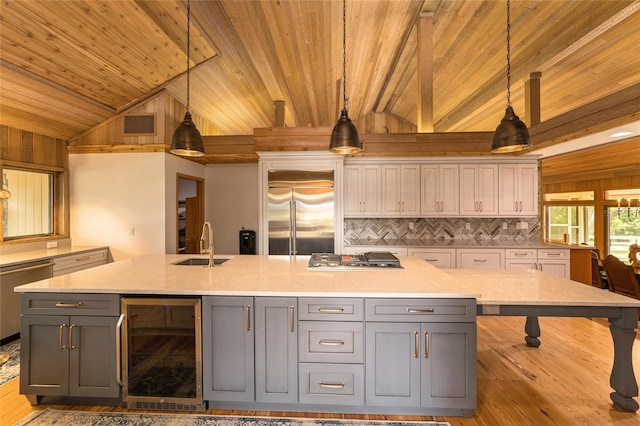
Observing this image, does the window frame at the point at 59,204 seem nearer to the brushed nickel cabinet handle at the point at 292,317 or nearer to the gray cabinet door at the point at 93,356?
the gray cabinet door at the point at 93,356

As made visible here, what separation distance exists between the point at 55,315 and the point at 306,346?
172 cm

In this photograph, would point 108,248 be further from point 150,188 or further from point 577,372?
point 577,372

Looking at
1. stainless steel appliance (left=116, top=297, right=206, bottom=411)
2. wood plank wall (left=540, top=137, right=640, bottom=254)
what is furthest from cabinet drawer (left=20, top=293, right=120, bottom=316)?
wood plank wall (left=540, top=137, right=640, bottom=254)

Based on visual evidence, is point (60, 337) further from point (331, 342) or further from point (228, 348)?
point (331, 342)

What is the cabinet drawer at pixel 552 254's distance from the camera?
414 centimetres

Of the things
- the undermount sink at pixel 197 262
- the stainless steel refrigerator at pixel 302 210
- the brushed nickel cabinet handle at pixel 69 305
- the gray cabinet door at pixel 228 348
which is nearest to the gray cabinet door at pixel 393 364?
the gray cabinet door at pixel 228 348

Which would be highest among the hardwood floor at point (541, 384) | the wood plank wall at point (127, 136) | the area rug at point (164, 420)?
the wood plank wall at point (127, 136)

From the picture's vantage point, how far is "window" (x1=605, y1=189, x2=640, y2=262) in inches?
221

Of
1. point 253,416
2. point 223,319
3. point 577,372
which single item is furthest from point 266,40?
point 577,372

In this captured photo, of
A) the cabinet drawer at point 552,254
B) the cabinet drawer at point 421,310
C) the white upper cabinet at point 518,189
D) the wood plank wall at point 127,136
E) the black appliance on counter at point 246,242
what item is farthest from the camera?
the black appliance on counter at point 246,242

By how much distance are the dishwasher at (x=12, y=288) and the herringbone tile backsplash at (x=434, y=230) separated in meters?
3.85

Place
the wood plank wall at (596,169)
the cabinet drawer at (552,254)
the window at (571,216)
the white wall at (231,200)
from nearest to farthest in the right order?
the cabinet drawer at (552,254) < the wood plank wall at (596,169) < the white wall at (231,200) < the window at (571,216)

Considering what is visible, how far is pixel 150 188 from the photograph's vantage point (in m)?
4.31

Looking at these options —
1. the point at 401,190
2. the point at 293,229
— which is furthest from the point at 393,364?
the point at 401,190
